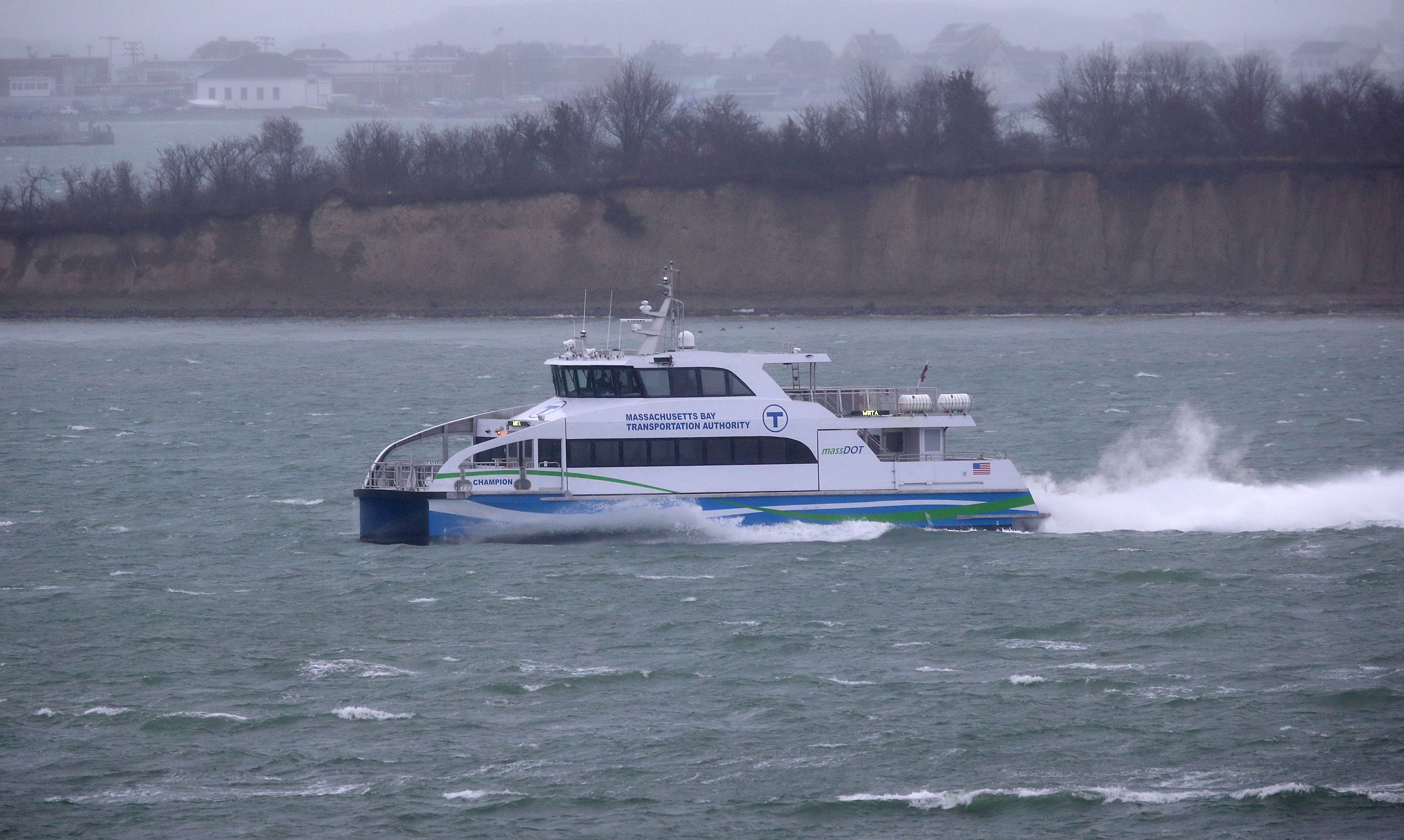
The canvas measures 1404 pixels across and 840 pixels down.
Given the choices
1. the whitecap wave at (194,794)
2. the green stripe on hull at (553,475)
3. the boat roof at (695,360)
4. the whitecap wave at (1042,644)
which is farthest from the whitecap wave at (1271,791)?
the green stripe on hull at (553,475)

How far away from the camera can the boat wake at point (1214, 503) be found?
3456 centimetres

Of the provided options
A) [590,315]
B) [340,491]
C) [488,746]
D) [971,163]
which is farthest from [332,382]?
[971,163]

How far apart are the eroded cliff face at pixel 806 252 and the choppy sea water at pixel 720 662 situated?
52.6 meters

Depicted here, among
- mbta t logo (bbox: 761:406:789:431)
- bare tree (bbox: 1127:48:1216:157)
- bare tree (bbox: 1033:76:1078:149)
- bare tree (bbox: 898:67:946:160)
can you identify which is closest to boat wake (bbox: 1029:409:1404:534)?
mbta t logo (bbox: 761:406:789:431)

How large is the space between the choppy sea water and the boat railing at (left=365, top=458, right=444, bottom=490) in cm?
123

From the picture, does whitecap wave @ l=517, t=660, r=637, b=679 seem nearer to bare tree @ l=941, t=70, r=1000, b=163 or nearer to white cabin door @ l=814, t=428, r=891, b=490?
white cabin door @ l=814, t=428, r=891, b=490

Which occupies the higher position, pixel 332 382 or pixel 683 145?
pixel 683 145

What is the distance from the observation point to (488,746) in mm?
22062

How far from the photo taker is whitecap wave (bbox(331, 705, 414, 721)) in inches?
906

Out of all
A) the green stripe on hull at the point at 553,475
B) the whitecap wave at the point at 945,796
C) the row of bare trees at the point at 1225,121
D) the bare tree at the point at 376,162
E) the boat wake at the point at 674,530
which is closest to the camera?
the whitecap wave at the point at 945,796

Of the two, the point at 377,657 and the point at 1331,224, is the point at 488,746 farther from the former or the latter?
the point at 1331,224

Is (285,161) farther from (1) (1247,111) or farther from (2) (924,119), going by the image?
(1) (1247,111)

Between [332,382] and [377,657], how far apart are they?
3977 cm

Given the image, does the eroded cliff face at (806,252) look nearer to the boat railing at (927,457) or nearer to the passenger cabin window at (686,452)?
the boat railing at (927,457)
